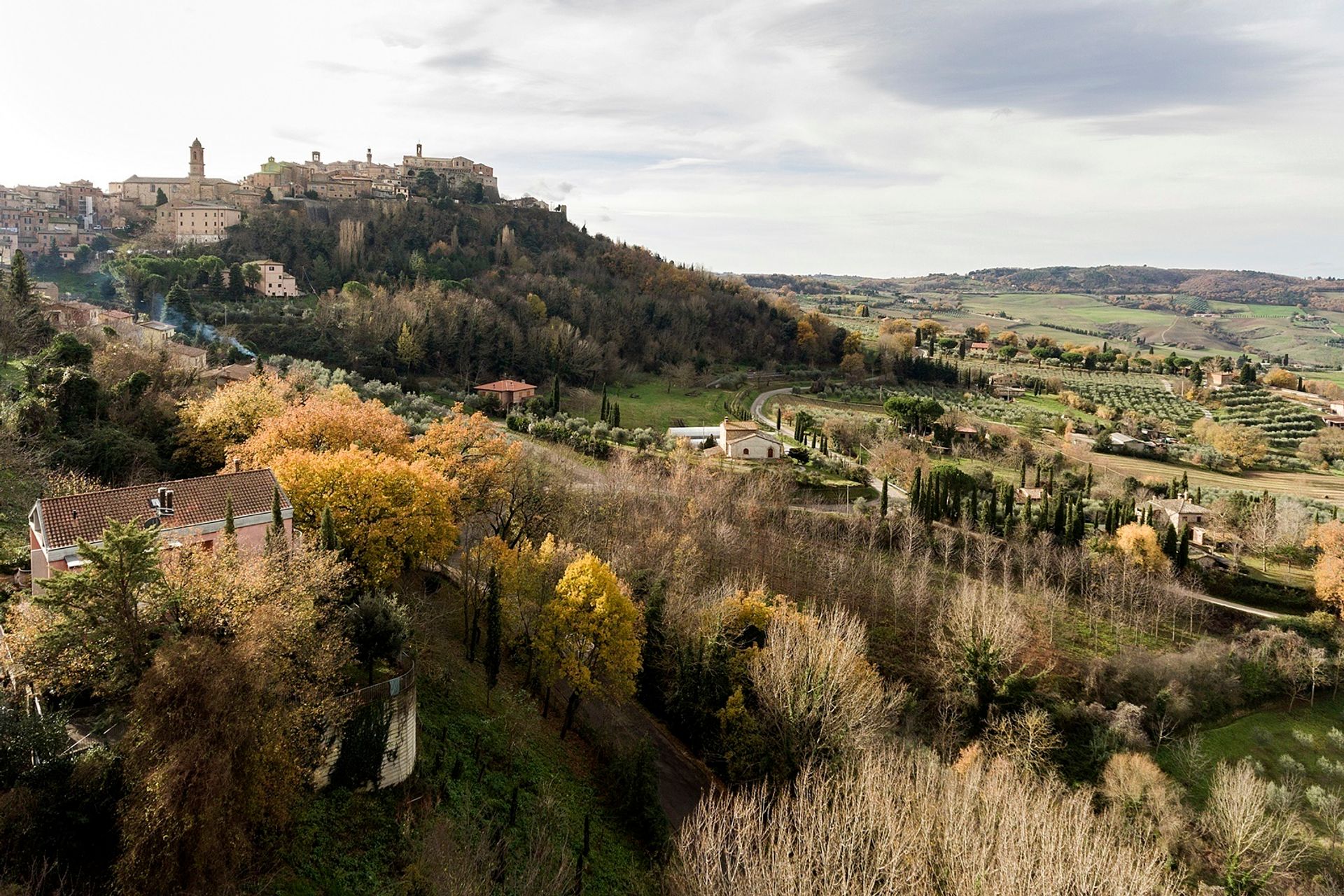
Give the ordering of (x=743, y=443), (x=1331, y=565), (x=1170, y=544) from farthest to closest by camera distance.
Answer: (x=743, y=443), (x=1170, y=544), (x=1331, y=565)

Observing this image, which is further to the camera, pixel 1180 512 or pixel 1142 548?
pixel 1180 512

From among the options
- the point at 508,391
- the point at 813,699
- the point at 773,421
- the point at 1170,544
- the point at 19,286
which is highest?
the point at 19,286

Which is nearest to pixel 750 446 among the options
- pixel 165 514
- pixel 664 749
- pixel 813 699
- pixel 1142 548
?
pixel 1142 548

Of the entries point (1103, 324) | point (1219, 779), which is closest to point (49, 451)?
point (1219, 779)

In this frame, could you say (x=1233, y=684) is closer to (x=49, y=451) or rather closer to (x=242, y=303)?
(x=49, y=451)

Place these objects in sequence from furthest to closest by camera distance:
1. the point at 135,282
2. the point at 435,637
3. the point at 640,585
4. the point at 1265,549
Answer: the point at 135,282, the point at 1265,549, the point at 640,585, the point at 435,637

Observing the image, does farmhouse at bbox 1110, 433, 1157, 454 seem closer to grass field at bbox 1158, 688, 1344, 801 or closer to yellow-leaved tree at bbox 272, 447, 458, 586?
grass field at bbox 1158, 688, 1344, 801

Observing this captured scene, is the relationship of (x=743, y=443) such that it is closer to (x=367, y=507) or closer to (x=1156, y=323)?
(x=367, y=507)
